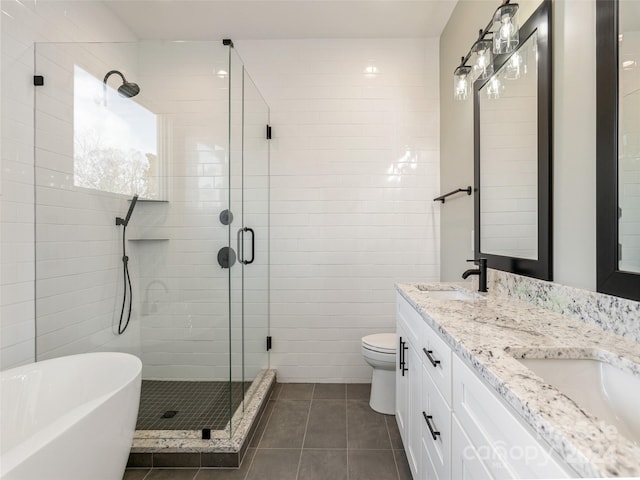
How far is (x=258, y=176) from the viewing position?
237 centimetres

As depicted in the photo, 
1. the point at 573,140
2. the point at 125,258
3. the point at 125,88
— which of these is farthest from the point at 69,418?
the point at 573,140

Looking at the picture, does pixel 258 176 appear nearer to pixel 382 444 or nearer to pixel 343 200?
pixel 343 200

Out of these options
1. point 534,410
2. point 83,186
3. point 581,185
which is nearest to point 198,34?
point 83,186

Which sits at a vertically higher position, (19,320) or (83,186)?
(83,186)

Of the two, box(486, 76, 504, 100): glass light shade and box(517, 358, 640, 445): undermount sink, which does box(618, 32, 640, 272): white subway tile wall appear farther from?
box(486, 76, 504, 100): glass light shade

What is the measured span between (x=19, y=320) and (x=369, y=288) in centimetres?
221

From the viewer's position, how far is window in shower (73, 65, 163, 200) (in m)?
1.92

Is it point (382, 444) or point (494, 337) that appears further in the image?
point (382, 444)

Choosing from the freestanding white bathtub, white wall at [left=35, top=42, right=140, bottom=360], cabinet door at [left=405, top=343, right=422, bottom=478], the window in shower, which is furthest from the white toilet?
the window in shower

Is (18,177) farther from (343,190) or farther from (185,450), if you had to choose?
(343,190)

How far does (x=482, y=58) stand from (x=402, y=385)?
1.74 meters

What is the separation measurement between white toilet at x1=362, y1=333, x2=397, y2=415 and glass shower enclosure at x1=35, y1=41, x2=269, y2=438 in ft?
2.83

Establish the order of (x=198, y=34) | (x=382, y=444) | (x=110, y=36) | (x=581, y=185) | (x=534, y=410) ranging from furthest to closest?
(x=198, y=34) < (x=110, y=36) < (x=382, y=444) < (x=581, y=185) < (x=534, y=410)

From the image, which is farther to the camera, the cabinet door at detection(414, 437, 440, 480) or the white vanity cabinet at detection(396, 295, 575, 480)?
the cabinet door at detection(414, 437, 440, 480)
